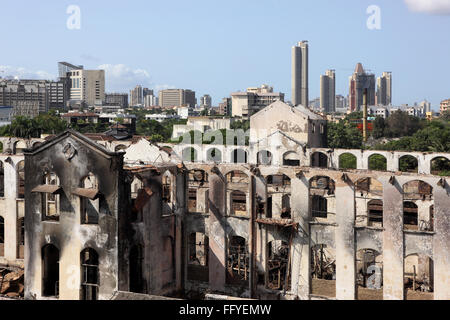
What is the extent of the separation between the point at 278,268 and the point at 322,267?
347 cm

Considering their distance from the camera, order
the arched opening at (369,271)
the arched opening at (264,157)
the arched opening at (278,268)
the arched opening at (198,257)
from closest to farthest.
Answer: the arched opening at (278,268) → the arched opening at (198,257) → the arched opening at (369,271) → the arched opening at (264,157)

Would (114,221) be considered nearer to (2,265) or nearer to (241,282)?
(241,282)

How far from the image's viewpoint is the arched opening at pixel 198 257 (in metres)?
33.2

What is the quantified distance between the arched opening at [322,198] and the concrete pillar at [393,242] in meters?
7.43

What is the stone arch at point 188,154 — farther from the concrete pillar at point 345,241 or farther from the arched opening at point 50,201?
the concrete pillar at point 345,241

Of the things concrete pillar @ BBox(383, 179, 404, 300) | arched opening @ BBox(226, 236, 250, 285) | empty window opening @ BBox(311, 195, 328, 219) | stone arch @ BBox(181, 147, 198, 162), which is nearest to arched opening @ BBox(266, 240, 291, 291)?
arched opening @ BBox(226, 236, 250, 285)

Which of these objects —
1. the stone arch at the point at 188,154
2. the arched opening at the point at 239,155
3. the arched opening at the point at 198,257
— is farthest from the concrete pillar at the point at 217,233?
the arched opening at the point at 239,155

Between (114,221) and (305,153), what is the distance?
66.1 ft

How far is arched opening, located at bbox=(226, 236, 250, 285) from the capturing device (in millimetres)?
31906

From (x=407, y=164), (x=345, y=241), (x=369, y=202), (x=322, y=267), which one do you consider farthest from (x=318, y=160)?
(x=407, y=164)

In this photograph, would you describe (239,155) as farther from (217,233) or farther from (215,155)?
(217,233)

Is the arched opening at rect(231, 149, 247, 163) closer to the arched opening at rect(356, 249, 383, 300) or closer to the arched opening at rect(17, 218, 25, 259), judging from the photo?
the arched opening at rect(356, 249, 383, 300)

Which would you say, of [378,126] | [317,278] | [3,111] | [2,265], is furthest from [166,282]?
[3,111]
